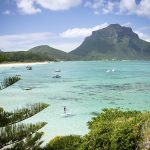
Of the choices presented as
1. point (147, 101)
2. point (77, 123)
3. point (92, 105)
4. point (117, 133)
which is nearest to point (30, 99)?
point (92, 105)

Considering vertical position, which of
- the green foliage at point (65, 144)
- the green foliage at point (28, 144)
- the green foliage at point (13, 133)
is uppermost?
the green foliage at point (13, 133)

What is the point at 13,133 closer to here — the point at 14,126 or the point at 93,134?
the point at 14,126

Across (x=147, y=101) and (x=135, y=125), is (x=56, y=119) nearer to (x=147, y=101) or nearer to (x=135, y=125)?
(x=147, y=101)

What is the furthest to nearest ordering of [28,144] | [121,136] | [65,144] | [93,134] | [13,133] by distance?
[65,144] → [93,134] → [28,144] → [121,136] → [13,133]

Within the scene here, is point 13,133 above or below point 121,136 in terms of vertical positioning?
above

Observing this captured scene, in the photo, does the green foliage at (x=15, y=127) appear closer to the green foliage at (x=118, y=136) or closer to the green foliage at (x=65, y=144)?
the green foliage at (x=65, y=144)

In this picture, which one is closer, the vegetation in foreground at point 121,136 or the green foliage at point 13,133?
the green foliage at point 13,133

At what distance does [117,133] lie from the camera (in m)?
12.0

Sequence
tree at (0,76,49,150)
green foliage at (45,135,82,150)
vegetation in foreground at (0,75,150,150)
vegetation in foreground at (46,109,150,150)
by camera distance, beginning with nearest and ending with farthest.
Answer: tree at (0,76,49,150), vegetation in foreground at (0,75,150,150), vegetation in foreground at (46,109,150,150), green foliage at (45,135,82,150)

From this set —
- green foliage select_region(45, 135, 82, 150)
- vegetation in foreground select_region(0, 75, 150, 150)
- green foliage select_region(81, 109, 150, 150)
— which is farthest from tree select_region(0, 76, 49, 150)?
green foliage select_region(81, 109, 150, 150)

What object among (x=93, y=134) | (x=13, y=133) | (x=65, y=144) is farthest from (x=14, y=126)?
(x=65, y=144)

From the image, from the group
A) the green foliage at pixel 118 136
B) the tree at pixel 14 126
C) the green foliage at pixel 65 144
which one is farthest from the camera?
the green foliage at pixel 65 144

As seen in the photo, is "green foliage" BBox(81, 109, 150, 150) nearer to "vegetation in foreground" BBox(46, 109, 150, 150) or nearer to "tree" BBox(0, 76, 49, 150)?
"vegetation in foreground" BBox(46, 109, 150, 150)

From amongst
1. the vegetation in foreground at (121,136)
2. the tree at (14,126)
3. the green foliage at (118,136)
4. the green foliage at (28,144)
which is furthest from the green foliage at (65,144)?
the tree at (14,126)
